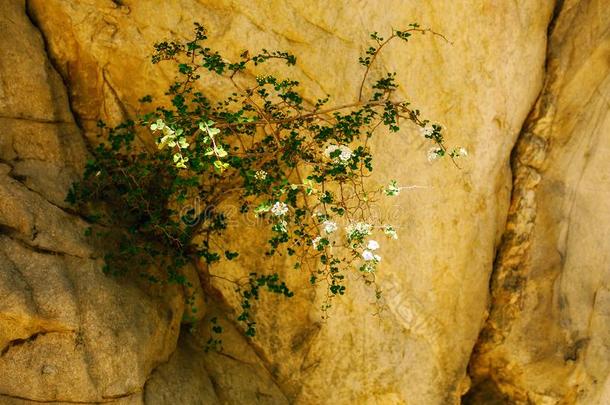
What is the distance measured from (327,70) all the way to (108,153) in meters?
1.53

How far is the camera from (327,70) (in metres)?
5.00

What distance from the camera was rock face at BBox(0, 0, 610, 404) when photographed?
423 centimetres

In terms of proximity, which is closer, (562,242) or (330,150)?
Answer: (330,150)

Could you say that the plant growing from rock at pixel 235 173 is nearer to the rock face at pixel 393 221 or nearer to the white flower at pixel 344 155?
the white flower at pixel 344 155

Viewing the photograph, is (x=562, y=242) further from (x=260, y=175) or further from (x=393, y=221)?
(x=260, y=175)

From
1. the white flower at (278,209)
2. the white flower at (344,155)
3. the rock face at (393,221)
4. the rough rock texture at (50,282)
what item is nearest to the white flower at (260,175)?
the white flower at (278,209)

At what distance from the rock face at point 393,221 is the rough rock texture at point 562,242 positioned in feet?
0.05

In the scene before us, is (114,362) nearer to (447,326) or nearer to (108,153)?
(108,153)

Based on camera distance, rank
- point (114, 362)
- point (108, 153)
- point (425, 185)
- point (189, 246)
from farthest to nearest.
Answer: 1. point (425, 185)
2. point (189, 246)
3. point (108, 153)
4. point (114, 362)

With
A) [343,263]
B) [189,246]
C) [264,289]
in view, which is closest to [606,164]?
[343,263]

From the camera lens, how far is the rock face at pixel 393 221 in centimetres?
423

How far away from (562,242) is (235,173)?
99.8 inches

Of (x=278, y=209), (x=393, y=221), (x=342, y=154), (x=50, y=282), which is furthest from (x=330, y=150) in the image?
(x=50, y=282)

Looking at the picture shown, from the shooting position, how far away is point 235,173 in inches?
192
